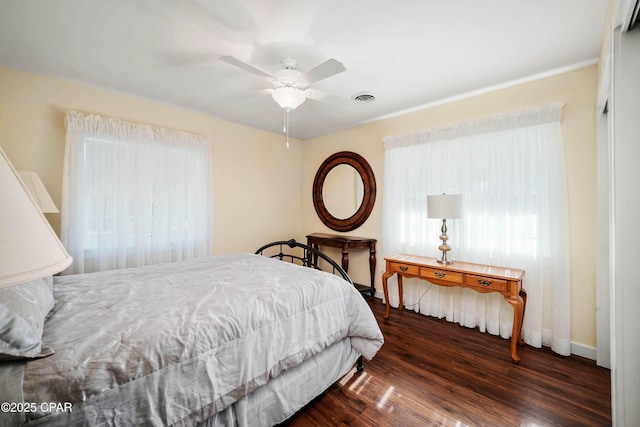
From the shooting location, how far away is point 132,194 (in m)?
2.92

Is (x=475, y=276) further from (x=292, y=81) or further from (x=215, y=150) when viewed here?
(x=215, y=150)

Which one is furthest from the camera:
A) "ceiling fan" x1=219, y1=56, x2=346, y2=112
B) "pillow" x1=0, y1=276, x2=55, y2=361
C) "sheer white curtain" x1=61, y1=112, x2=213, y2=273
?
"sheer white curtain" x1=61, y1=112, x2=213, y2=273

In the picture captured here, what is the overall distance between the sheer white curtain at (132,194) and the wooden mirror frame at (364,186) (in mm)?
1704

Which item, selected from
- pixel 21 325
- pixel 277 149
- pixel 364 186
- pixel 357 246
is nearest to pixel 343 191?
pixel 364 186

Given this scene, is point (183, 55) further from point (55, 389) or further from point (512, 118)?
point (512, 118)

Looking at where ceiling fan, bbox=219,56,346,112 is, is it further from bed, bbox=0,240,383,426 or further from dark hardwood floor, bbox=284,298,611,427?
dark hardwood floor, bbox=284,298,611,427

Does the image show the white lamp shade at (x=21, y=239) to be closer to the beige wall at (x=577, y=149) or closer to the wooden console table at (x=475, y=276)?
the wooden console table at (x=475, y=276)

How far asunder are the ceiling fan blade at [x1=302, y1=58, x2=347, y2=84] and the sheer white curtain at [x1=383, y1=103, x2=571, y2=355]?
6.00 ft

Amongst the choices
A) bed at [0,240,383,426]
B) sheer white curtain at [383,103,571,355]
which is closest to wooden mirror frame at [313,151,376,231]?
sheer white curtain at [383,103,571,355]

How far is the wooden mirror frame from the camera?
383 centimetres

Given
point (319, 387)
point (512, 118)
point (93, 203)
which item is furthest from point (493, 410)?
point (93, 203)

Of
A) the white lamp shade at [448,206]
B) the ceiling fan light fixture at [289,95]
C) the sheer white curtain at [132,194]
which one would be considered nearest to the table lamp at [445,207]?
the white lamp shade at [448,206]

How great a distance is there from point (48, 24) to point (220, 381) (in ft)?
8.31

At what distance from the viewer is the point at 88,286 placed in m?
1.89
